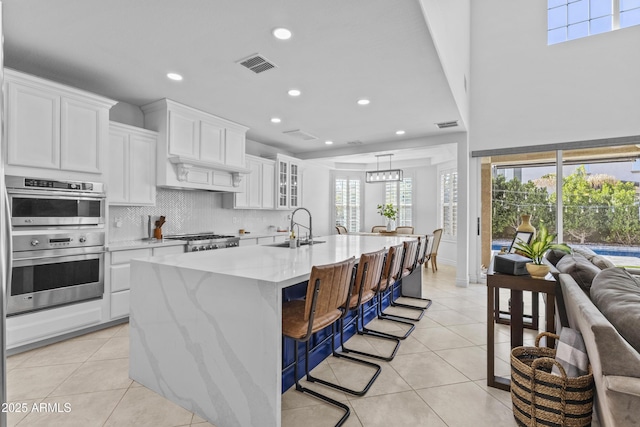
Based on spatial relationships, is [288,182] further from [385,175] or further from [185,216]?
[185,216]

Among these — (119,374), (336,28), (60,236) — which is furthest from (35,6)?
(119,374)

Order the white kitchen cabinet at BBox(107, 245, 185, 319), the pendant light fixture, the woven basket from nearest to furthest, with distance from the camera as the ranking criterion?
1. the woven basket
2. the white kitchen cabinet at BBox(107, 245, 185, 319)
3. the pendant light fixture

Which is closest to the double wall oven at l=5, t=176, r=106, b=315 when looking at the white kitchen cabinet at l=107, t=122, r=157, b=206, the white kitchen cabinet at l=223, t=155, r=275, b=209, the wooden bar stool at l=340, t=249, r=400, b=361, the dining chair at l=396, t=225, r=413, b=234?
the white kitchen cabinet at l=107, t=122, r=157, b=206

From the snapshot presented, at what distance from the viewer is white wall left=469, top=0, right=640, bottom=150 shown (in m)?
4.41

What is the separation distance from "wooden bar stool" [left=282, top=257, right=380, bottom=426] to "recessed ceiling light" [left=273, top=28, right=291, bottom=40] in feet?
6.09

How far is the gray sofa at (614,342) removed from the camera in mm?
1130

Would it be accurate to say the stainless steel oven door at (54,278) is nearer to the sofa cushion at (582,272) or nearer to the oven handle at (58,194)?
the oven handle at (58,194)

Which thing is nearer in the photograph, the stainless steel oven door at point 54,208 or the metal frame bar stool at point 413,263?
the stainless steel oven door at point 54,208

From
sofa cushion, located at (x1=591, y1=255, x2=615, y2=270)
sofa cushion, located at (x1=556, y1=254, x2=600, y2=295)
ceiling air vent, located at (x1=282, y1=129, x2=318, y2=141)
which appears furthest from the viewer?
ceiling air vent, located at (x1=282, y1=129, x2=318, y2=141)

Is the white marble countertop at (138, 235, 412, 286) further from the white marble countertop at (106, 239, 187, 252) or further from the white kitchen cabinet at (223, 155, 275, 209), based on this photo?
the white kitchen cabinet at (223, 155, 275, 209)

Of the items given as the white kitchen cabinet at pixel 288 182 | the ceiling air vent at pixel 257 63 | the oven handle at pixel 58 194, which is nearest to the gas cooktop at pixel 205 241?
the oven handle at pixel 58 194

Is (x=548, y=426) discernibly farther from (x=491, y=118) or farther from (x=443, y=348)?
(x=491, y=118)

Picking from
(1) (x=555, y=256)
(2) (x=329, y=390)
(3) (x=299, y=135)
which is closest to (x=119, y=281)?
(2) (x=329, y=390)

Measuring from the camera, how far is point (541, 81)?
16.1 ft
